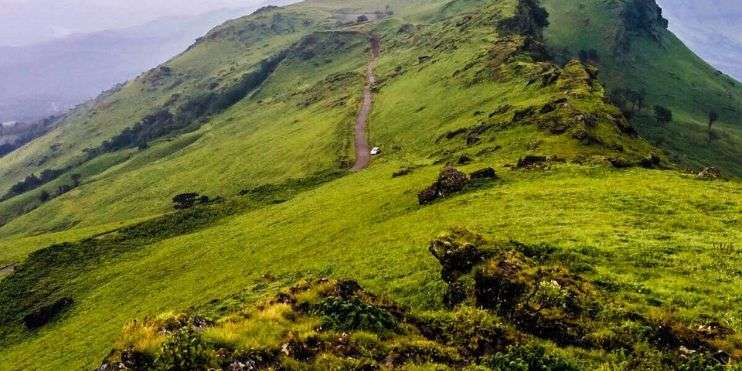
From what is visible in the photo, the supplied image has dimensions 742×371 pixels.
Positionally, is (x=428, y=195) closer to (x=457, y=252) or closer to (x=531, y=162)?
(x=531, y=162)

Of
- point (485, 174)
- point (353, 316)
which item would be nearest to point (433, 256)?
point (353, 316)

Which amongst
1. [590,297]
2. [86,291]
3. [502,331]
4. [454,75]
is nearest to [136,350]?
[502,331]

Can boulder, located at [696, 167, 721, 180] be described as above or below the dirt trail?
below

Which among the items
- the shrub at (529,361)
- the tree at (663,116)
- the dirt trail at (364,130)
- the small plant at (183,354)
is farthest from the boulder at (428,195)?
the tree at (663,116)

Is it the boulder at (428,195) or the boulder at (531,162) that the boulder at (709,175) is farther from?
the boulder at (428,195)

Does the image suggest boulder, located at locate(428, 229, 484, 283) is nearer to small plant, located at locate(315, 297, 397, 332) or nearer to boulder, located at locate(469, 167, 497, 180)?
small plant, located at locate(315, 297, 397, 332)

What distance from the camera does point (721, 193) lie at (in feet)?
137

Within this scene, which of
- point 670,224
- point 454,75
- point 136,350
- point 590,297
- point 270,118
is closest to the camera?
point 136,350

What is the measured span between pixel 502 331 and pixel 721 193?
33.3m

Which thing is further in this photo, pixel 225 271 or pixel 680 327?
pixel 225 271

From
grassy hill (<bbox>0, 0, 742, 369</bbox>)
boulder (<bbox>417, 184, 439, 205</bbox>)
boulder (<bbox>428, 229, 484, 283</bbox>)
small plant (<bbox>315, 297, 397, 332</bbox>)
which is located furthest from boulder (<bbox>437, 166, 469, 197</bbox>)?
small plant (<bbox>315, 297, 397, 332</bbox>)

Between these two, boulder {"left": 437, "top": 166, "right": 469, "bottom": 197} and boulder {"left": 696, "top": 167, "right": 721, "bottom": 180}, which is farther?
boulder {"left": 437, "top": 166, "right": 469, "bottom": 197}

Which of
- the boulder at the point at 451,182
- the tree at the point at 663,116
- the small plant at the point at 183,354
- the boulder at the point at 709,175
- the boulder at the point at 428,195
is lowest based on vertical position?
the tree at the point at 663,116

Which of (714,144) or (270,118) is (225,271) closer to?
(270,118)
